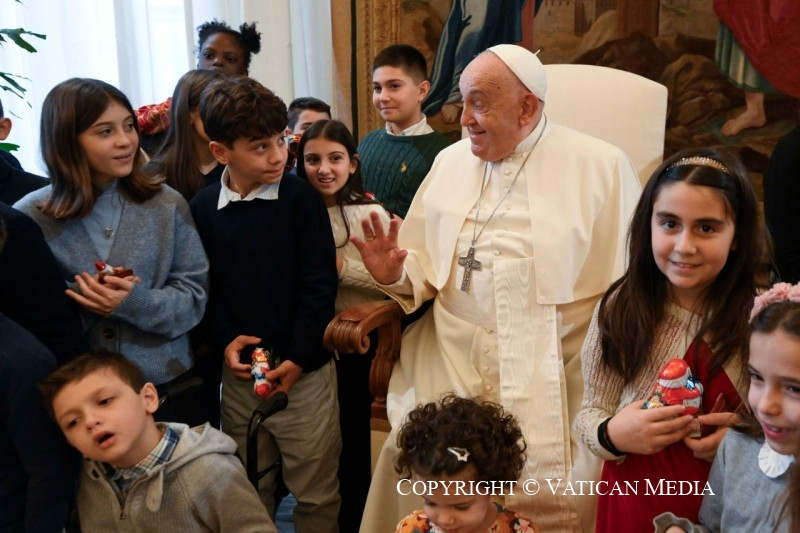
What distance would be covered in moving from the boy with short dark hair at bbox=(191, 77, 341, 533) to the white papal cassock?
301mm

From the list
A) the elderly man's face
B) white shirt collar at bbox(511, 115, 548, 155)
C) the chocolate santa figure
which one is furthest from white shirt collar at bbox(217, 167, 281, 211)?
the chocolate santa figure

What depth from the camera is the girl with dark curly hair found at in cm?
217

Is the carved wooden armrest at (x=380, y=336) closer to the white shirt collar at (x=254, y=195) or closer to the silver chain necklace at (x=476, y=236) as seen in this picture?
the silver chain necklace at (x=476, y=236)

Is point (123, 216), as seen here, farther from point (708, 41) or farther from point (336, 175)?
point (708, 41)

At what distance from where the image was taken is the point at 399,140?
3.95 metres

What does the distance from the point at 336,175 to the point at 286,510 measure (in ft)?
5.44

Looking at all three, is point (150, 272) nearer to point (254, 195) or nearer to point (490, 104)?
point (254, 195)

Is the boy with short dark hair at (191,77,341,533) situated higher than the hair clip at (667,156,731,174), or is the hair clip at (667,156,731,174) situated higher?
the hair clip at (667,156,731,174)

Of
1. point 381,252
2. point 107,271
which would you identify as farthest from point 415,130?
point 107,271

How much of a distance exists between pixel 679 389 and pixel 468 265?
1120 mm

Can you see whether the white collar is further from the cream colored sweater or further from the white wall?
the white wall

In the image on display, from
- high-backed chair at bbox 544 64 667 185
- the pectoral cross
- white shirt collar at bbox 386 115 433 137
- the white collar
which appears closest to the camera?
the white collar

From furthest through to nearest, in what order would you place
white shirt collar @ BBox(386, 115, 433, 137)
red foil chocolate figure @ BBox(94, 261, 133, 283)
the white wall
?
the white wall → white shirt collar @ BBox(386, 115, 433, 137) → red foil chocolate figure @ BBox(94, 261, 133, 283)

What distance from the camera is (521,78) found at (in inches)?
118
